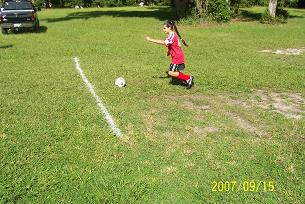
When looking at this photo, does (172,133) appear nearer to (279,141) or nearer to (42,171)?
(279,141)

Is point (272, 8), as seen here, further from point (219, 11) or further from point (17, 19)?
point (17, 19)

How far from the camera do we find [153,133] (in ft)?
21.6

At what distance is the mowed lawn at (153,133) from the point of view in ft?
16.2

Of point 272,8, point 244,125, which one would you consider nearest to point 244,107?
point 244,125

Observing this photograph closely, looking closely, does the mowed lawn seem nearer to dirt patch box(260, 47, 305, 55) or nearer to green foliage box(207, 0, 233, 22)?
dirt patch box(260, 47, 305, 55)

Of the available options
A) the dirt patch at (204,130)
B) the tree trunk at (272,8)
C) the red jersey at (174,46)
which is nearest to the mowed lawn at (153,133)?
the dirt patch at (204,130)

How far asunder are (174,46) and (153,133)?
334 centimetres

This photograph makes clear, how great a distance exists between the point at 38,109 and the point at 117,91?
1.95m

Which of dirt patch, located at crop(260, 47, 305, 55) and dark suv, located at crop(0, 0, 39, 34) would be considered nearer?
dirt patch, located at crop(260, 47, 305, 55)

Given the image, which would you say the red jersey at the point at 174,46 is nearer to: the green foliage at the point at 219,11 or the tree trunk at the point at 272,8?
the green foliage at the point at 219,11

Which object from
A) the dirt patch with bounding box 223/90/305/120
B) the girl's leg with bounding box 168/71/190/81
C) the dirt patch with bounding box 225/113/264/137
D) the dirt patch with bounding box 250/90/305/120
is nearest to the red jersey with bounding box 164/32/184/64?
the girl's leg with bounding box 168/71/190/81

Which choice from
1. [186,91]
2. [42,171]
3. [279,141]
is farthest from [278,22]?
[42,171]

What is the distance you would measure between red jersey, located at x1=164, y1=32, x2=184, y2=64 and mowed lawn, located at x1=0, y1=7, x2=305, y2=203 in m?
0.67

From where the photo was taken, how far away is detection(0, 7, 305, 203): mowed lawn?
16.2 ft
